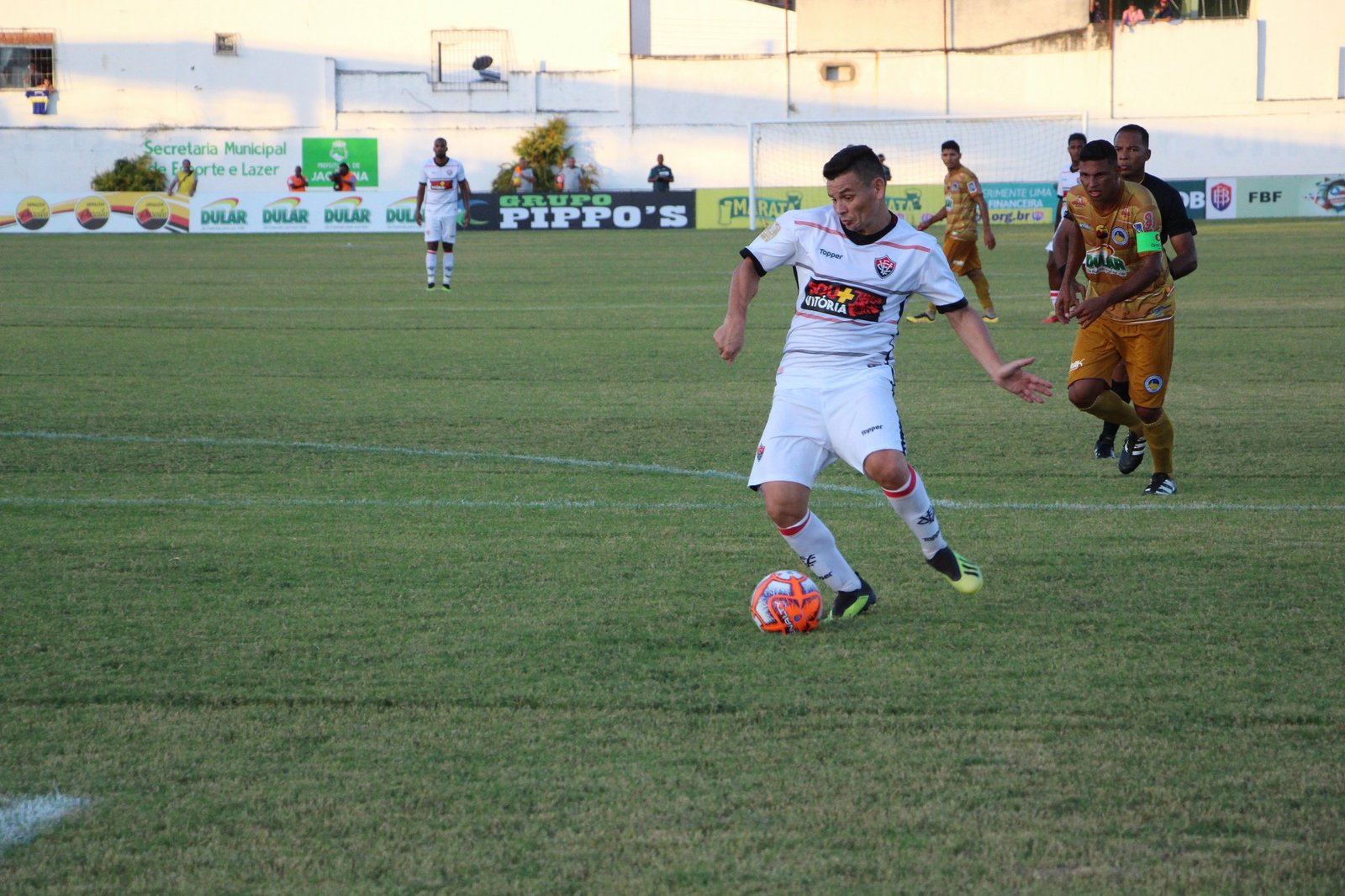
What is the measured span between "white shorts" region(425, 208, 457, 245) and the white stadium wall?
29.9m

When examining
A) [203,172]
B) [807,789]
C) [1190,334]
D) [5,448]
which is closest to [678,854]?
[807,789]

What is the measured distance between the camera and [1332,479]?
24.2 feet

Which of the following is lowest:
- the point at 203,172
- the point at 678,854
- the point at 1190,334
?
the point at 678,854

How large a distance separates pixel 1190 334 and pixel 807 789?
37.6ft

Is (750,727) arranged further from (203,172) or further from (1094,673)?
(203,172)

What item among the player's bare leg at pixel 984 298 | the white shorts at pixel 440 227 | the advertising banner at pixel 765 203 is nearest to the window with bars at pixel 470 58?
the advertising banner at pixel 765 203

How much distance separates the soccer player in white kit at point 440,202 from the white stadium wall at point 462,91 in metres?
29.4

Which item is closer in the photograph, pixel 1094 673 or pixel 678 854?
pixel 678 854

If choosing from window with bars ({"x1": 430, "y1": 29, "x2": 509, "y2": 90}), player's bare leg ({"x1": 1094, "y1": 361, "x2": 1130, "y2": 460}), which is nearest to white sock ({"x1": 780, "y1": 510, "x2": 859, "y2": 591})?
player's bare leg ({"x1": 1094, "y1": 361, "x2": 1130, "y2": 460})

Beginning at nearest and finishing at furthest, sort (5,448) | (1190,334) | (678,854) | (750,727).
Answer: (678,854), (750,727), (5,448), (1190,334)

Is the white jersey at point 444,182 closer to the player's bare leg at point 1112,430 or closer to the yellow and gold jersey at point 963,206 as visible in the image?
the yellow and gold jersey at point 963,206

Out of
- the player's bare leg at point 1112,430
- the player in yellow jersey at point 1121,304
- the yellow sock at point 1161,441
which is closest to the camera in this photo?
the player in yellow jersey at point 1121,304

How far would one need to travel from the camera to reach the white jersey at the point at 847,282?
501 centimetres

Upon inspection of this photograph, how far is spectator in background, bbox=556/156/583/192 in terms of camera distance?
1825 inches
